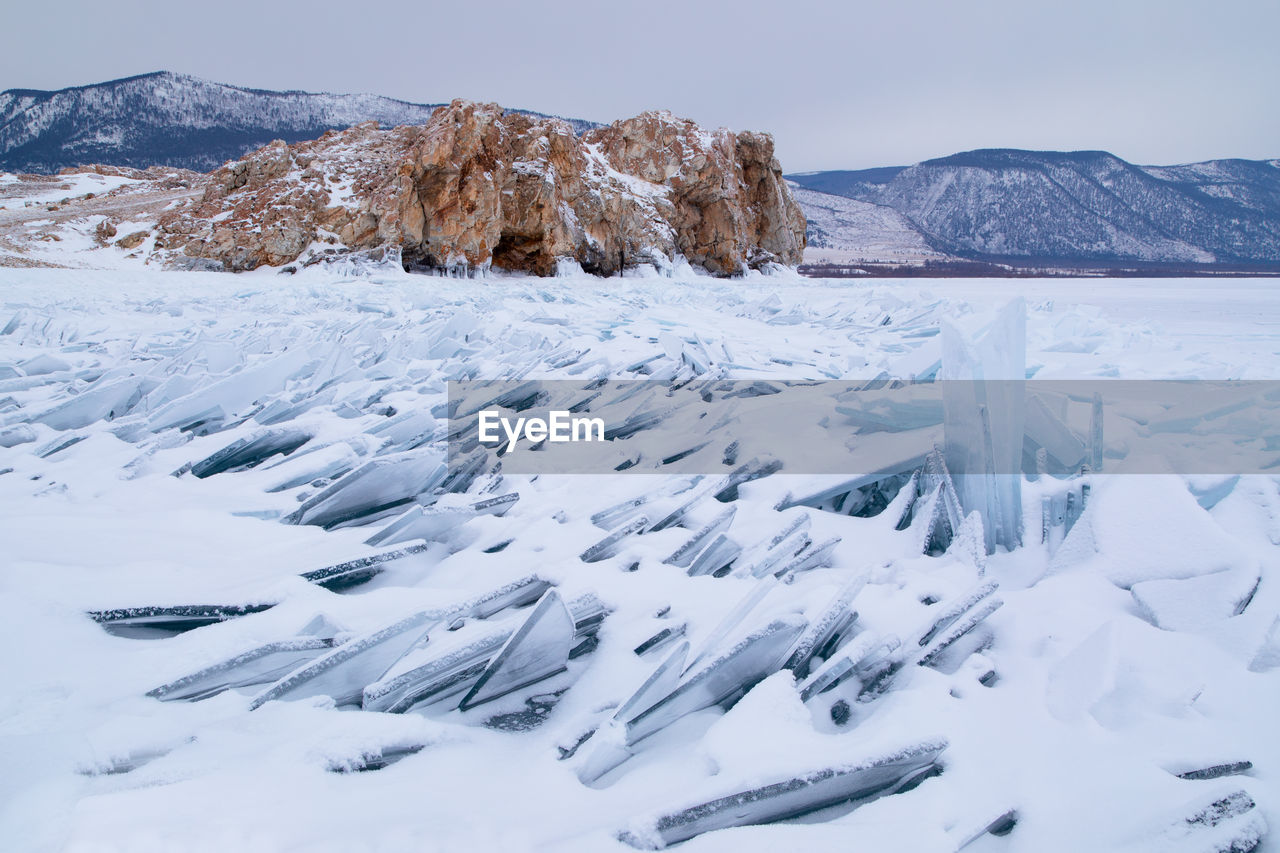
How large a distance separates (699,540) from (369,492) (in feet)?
2.23

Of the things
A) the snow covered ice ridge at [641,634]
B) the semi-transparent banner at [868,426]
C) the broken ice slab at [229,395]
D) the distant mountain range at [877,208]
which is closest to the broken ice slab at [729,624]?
the snow covered ice ridge at [641,634]

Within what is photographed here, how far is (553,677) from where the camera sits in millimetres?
773

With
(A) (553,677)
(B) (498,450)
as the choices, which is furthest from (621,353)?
(A) (553,677)

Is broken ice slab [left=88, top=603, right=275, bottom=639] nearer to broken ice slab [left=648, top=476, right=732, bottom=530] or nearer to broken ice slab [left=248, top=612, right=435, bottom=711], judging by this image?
broken ice slab [left=248, top=612, right=435, bottom=711]

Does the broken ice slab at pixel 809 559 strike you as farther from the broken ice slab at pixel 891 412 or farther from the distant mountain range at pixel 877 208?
the distant mountain range at pixel 877 208

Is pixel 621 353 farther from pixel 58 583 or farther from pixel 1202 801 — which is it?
pixel 1202 801

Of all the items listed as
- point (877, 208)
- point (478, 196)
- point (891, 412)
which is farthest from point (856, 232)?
point (891, 412)

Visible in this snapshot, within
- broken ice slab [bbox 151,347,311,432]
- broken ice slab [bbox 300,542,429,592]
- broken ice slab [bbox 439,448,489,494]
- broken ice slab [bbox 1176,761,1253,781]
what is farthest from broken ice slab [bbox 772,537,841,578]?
broken ice slab [bbox 151,347,311,432]

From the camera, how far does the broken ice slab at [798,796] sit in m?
0.53

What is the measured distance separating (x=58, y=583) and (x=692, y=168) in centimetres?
1924

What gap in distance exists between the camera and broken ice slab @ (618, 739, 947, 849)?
1.73 feet

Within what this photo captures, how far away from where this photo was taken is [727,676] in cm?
72

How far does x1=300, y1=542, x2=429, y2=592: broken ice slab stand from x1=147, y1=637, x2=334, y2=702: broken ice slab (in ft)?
0.68

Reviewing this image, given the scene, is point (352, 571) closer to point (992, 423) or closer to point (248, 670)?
point (248, 670)
